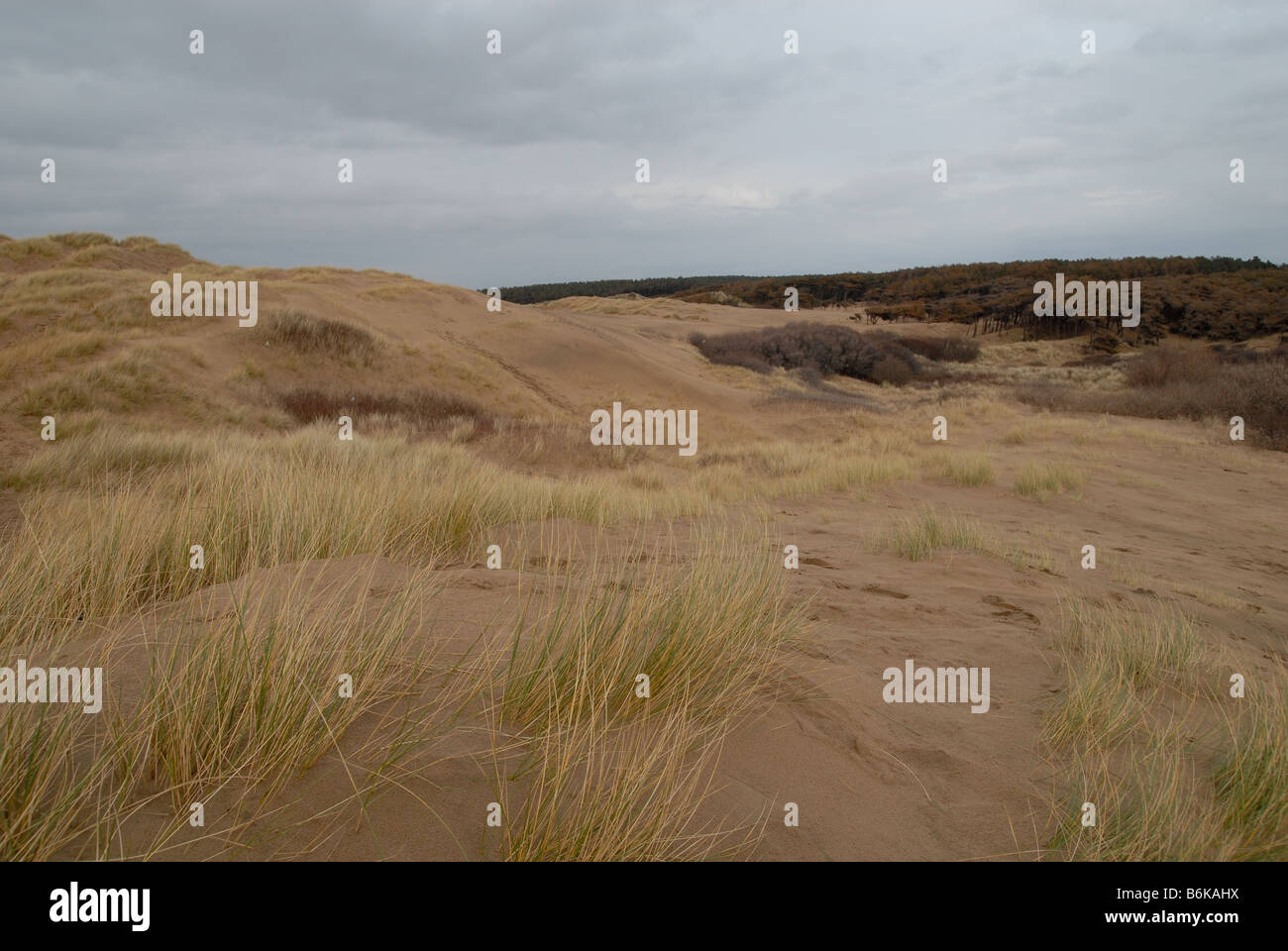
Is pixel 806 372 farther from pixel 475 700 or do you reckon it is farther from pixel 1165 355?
Result: pixel 475 700

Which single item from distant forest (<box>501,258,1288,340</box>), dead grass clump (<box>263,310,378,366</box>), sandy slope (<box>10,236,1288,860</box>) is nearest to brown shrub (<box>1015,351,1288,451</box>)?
sandy slope (<box>10,236,1288,860</box>)

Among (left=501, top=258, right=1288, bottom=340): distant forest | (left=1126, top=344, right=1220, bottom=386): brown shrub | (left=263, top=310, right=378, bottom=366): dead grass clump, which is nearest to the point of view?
(left=263, top=310, right=378, bottom=366): dead grass clump

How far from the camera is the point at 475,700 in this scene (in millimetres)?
2471

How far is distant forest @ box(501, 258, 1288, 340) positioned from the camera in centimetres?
4003

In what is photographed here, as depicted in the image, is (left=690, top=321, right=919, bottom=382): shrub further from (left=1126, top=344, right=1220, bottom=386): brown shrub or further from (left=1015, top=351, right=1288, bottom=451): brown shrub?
(left=1126, top=344, right=1220, bottom=386): brown shrub

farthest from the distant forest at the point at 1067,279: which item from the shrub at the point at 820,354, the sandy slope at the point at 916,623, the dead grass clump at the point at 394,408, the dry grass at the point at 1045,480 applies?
the dead grass clump at the point at 394,408

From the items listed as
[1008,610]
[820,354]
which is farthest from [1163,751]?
[820,354]

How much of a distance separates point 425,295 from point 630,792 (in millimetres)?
27087

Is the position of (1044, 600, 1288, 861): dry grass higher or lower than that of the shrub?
lower

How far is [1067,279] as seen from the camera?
4856cm

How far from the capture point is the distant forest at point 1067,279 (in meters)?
40.0

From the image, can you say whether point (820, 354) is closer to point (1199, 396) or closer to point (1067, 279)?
point (1199, 396)

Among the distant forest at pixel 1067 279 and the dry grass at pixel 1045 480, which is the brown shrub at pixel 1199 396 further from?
the distant forest at pixel 1067 279
